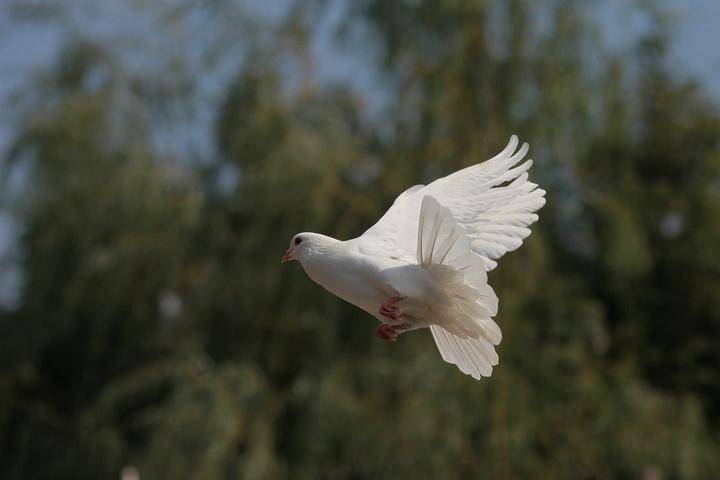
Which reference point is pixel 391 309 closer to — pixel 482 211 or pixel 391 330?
A: pixel 391 330

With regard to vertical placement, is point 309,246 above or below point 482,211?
below

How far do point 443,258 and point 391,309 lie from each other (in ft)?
1.00

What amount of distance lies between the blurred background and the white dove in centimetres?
402

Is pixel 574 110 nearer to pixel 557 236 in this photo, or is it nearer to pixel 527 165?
pixel 557 236

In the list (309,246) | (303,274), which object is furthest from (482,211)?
(303,274)

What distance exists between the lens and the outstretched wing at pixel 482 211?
12.8 ft

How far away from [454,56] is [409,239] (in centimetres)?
512

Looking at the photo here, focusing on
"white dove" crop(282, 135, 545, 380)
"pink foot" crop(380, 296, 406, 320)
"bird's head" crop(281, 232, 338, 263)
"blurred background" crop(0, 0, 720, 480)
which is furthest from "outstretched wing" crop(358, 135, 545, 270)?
"blurred background" crop(0, 0, 720, 480)

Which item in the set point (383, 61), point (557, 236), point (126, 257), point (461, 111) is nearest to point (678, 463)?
point (557, 236)

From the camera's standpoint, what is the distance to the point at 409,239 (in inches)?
159

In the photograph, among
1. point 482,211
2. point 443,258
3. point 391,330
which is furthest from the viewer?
point 482,211

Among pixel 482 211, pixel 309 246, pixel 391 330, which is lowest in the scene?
pixel 391 330

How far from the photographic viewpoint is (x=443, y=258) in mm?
3471

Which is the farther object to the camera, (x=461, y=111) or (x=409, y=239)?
(x=461, y=111)
